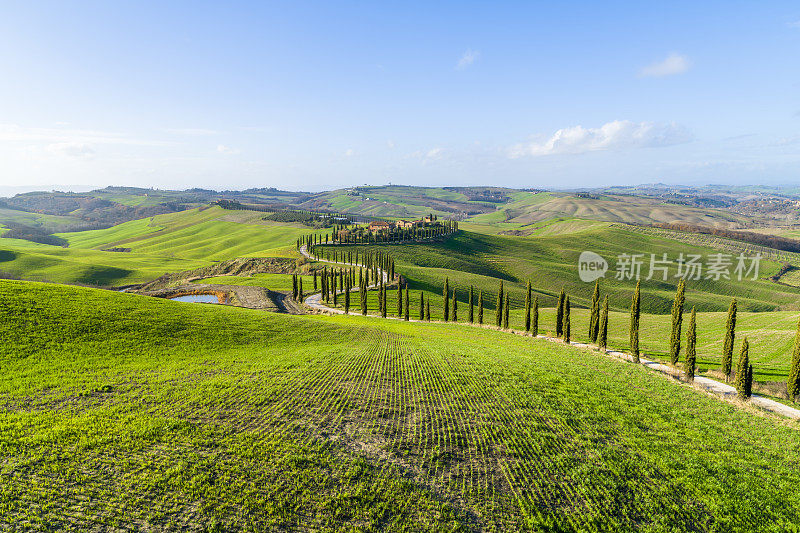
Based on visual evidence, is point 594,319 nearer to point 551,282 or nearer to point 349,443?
point 349,443

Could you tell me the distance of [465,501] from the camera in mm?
18484

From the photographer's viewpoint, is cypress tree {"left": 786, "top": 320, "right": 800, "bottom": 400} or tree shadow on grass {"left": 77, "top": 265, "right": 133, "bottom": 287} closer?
cypress tree {"left": 786, "top": 320, "right": 800, "bottom": 400}

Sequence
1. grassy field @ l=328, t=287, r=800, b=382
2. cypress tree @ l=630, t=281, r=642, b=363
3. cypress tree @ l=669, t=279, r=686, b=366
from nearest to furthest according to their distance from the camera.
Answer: cypress tree @ l=669, t=279, r=686, b=366
cypress tree @ l=630, t=281, r=642, b=363
grassy field @ l=328, t=287, r=800, b=382

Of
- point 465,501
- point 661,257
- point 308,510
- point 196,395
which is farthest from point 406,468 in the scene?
point 661,257

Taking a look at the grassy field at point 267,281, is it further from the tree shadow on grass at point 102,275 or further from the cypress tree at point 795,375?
the cypress tree at point 795,375

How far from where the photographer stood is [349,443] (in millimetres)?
22656

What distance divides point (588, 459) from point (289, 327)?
4336 centimetres

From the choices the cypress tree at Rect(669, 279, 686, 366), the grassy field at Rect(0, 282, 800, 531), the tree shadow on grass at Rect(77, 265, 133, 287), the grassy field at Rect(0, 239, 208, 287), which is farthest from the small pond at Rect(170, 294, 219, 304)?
the cypress tree at Rect(669, 279, 686, 366)

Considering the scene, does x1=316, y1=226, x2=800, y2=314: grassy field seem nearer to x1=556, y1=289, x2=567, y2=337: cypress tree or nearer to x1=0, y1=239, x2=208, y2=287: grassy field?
x1=556, y1=289, x2=567, y2=337: cypress tree

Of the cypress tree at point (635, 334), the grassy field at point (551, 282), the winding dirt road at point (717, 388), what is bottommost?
the grassy field at point (551, 282)

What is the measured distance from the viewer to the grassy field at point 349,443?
17.1 metres

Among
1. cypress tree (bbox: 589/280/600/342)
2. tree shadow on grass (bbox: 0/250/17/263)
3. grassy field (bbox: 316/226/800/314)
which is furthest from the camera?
tree shadow on grass (bbox: 0/250/17/263)

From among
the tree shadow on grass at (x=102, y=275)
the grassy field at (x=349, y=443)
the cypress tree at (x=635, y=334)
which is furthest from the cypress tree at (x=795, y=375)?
the tree shadow on grass at (x=102, y=275)

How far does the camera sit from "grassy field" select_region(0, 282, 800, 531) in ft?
56.2
